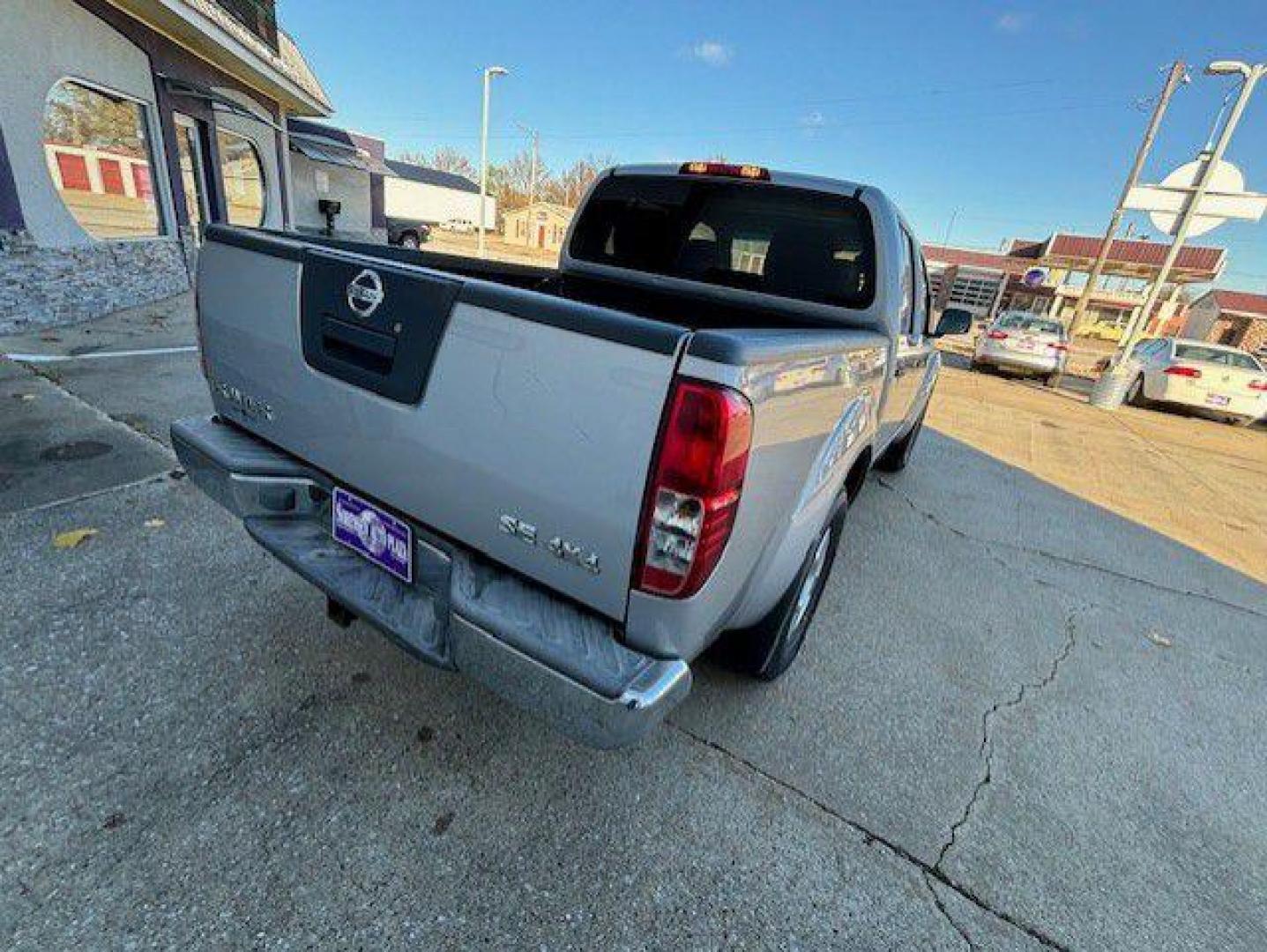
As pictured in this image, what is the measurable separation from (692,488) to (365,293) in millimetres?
1190

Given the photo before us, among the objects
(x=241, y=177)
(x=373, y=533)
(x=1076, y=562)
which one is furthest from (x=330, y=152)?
(x=1076, y=562)

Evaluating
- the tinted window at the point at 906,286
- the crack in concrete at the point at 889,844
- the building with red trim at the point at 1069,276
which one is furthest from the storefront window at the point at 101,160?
the building with red trim at the point at 1069,276

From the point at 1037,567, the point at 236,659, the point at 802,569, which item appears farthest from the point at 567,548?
the point at 1037,567

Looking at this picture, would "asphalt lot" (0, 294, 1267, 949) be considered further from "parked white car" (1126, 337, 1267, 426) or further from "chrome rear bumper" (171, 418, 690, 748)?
"parked white car" (1126, 337, 1267, 426)

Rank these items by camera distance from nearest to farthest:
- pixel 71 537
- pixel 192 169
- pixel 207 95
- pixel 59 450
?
pixel 71 537 → pixel 59 450 → pixel 207 95 → pixel 192 169

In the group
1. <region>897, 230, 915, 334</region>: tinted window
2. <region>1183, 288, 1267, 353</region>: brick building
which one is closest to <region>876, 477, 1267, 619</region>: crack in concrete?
<region>897, 230, 915, 334</region>: tinted window

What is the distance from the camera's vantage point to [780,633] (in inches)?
98.3

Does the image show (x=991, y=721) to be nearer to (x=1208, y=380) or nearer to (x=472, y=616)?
(x=472, y=616)

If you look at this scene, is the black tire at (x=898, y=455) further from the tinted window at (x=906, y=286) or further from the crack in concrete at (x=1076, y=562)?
the tinted window at (x=906, y=286)

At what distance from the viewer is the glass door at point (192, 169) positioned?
31.2ft

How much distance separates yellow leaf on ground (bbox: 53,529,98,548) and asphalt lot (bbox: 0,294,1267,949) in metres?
0.04

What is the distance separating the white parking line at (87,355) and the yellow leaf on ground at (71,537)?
3.75 m

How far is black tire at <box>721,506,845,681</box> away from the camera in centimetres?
243

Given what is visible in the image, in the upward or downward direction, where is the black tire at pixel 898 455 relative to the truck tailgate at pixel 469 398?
downward
